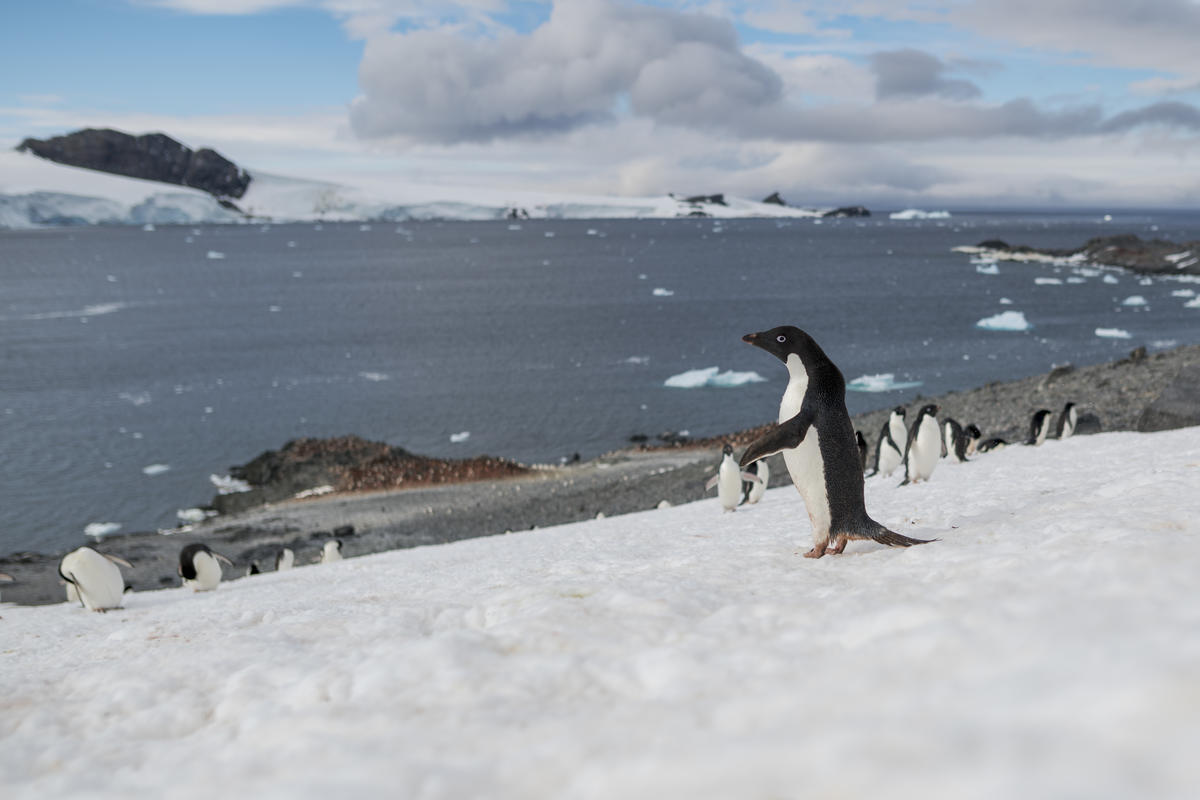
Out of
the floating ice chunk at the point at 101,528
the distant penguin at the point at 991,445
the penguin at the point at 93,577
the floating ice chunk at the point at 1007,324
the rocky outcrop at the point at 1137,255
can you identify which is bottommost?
the floating ice chunk at the point at 101,528

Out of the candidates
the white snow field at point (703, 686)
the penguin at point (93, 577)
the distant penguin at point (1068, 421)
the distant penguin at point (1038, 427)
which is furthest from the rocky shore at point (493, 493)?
the white snow field at point (703, 686)

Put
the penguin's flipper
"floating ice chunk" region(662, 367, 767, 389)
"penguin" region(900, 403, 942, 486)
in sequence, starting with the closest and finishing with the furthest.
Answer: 1. the penguin's flipper
2. "penguin" region(900, 403, 942, 486)
3. "floating ice chunk" region(662, 367, 767, 389)

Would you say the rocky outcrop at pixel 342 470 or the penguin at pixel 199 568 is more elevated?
the penguin at pixel 199 568

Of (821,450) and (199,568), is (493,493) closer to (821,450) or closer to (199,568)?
(199,568)

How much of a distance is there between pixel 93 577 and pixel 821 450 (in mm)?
8708

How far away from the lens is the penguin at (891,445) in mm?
14523

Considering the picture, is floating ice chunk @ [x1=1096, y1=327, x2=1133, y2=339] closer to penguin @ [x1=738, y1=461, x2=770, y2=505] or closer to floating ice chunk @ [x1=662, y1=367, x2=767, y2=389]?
floating ice chunk @ [x1=662, y1=367, x2=767, y2=389]

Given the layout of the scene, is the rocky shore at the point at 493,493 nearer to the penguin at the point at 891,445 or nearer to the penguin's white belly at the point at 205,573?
the penguin at the point at 891,445

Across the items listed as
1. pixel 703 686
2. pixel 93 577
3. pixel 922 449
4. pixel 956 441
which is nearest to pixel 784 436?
pixel 703 686

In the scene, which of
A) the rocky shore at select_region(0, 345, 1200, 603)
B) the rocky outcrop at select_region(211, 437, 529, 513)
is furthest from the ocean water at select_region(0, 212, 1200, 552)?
the rocky shore at select_region(0, 345, 1200, 603)

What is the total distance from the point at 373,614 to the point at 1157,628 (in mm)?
4298

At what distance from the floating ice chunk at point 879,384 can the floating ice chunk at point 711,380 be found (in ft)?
17.8

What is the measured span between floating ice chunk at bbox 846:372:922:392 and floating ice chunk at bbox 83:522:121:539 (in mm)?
33631

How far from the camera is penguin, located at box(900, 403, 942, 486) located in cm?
1252
